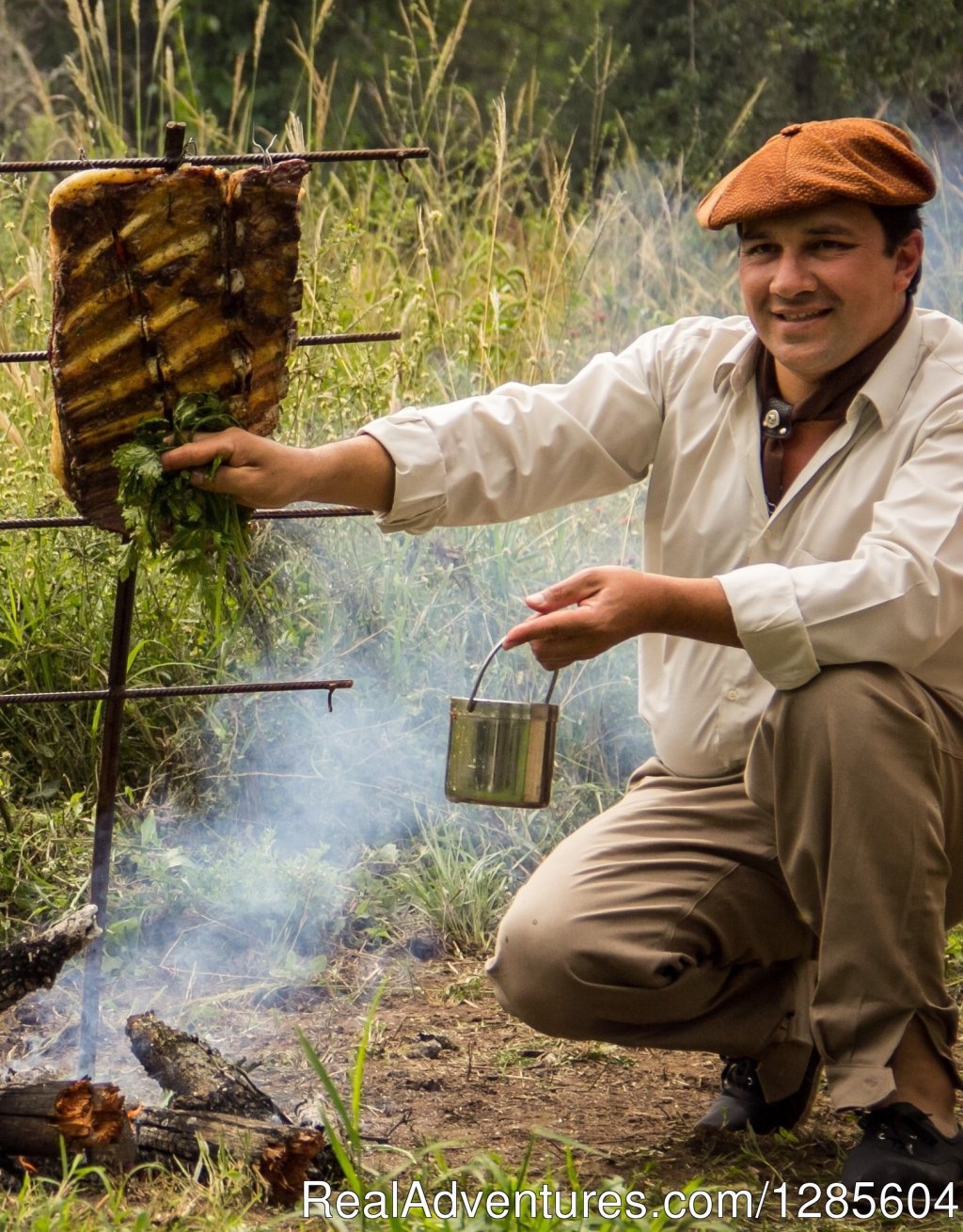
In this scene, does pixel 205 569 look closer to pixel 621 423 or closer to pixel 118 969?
pixel 621 423

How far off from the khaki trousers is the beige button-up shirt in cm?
9

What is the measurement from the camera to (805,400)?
111 inches

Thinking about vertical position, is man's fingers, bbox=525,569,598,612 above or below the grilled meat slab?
below

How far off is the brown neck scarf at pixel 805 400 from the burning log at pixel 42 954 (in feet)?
4.64

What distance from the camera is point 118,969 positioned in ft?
11.5

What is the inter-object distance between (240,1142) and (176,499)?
3.33ft

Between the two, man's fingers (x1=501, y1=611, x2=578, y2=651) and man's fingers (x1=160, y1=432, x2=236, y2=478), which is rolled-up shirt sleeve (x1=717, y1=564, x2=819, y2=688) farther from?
man's fingers (x1=160, y1=432, x2=236, y2=478)

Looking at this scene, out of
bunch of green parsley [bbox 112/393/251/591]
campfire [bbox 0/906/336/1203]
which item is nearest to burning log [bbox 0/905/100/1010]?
campfire [bbox 0/906/336/1203]

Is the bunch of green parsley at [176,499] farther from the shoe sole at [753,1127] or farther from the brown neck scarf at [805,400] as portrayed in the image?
the shoe sole at [753,1127]

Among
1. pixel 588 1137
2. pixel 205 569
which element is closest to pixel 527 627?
pixel 205 569

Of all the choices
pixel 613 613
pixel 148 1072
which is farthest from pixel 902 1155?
pixel 148 1072

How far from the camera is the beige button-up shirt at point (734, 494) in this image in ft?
8.12

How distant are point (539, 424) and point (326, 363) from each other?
2.00 m

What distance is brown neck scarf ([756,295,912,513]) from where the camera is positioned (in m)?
2.76
